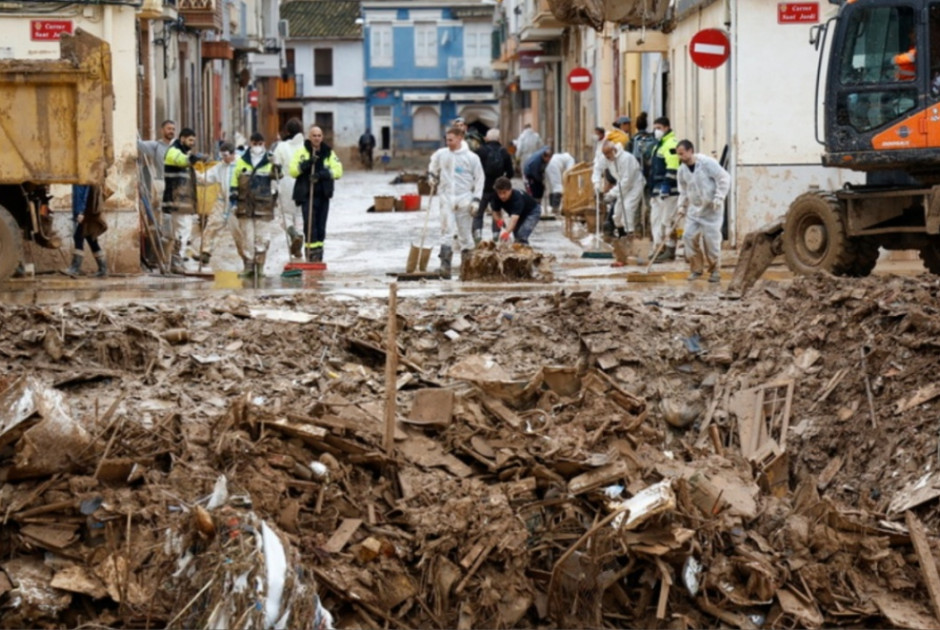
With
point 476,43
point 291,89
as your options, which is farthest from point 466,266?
point 291,89

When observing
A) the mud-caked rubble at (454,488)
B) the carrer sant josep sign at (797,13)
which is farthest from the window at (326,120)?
the mud-caked rubble at (454,488)

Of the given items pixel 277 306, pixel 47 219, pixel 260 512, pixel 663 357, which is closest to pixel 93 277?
pixel 47 219

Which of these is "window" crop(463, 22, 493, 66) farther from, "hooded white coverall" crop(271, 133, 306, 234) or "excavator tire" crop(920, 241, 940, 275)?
"excavator tire" crop(920, 241, 940, 275)

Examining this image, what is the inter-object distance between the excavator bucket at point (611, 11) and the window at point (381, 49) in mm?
61073

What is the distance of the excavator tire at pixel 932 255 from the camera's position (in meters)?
16.5

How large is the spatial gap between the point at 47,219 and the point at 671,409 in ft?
27.8

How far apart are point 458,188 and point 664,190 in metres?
2.98

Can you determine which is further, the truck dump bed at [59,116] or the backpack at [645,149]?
the backpack at [645,149]

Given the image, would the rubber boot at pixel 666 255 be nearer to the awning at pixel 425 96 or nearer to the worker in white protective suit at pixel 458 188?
the worker in white protective suit at pixel 458 188

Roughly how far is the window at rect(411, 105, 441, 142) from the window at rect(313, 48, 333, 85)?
4.83 m

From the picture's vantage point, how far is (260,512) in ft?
30.5

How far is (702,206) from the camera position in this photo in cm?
1820

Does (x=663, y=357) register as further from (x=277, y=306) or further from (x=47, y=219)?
(x=47, y=219)

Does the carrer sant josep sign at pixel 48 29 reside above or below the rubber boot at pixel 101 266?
above
